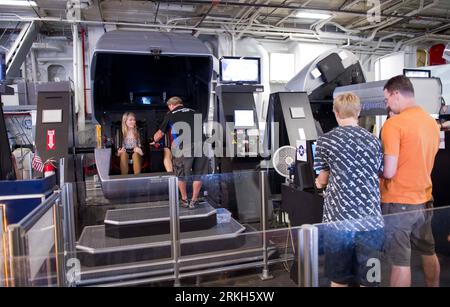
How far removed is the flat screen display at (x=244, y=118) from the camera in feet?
18.3

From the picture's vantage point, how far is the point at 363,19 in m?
9.34

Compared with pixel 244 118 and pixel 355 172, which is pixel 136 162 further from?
pixel 355 172

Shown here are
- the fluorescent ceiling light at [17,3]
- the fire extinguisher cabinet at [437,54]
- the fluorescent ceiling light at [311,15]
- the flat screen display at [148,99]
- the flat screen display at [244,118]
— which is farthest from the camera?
the fire extinguisher cabinet at [437,54]

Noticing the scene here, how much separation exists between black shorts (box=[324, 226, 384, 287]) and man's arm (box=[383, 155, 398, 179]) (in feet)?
1.19

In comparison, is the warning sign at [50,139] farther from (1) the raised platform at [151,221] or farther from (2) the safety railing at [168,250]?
(1) the raised platform at [151,221]

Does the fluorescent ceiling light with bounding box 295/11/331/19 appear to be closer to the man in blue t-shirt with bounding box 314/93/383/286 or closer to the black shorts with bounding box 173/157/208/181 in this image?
the black shorts with bounding box 173/157/208/181

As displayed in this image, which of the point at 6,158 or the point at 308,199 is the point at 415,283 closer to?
the point at 308,199

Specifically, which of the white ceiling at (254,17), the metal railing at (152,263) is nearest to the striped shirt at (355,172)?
the metal railing at (152,263)

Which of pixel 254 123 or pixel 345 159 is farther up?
pixel 254 123

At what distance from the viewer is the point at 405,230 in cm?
219

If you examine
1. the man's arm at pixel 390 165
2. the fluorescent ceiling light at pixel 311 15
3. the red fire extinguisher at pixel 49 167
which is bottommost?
the red fire extinguisher at pixel 49 167

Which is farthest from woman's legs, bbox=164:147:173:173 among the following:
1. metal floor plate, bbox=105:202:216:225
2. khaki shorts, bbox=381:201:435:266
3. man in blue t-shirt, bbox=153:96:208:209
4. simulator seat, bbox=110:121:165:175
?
khaki shorts, bbox=381:201:435:266

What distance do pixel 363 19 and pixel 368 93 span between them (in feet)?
21.8
